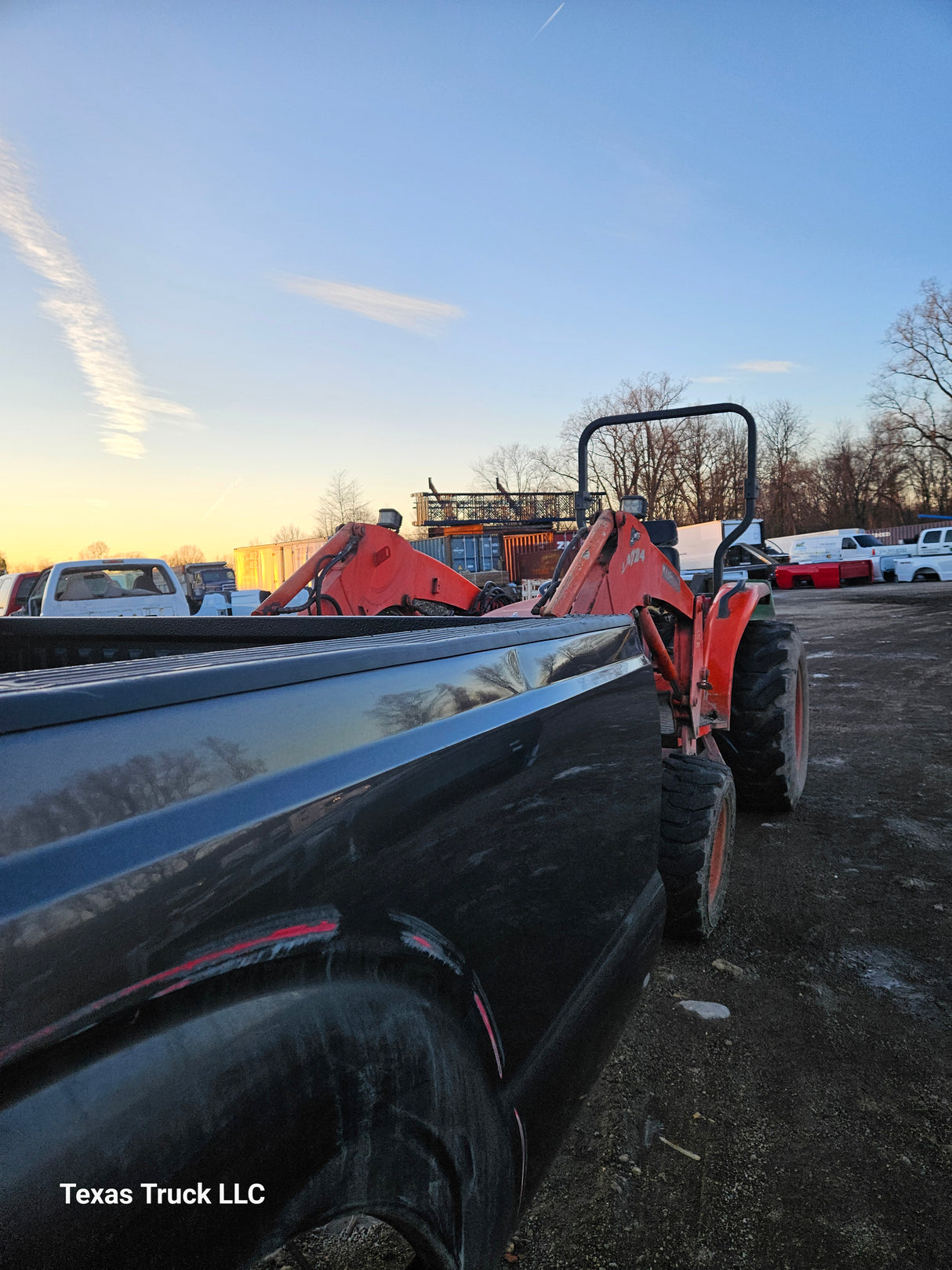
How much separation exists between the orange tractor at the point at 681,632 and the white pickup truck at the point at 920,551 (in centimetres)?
2783

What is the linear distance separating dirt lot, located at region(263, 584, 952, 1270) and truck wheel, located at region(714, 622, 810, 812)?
10.8 inches

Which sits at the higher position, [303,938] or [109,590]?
[109,590]

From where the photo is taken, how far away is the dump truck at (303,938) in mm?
627

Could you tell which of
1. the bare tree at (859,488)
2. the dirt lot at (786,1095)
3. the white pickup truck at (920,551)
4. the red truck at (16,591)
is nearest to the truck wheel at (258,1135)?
the dirt lot at (786,1095)

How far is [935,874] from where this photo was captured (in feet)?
12.5

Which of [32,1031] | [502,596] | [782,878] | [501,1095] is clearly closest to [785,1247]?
[501,1095]

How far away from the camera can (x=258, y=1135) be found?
2.42ft

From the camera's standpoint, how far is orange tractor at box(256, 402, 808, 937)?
3.14m

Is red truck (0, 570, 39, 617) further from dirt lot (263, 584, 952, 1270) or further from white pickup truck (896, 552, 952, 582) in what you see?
white pickup truck (896, 552, 952, 582)

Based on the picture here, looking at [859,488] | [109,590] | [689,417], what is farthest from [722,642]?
[859,488]

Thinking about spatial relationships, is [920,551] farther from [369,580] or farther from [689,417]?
[369,580]

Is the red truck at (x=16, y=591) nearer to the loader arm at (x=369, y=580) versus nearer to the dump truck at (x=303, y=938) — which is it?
the loader arm at (x=369, y=580)

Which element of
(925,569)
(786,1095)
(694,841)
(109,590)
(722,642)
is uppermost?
(109,590)

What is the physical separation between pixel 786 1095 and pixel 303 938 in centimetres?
210
